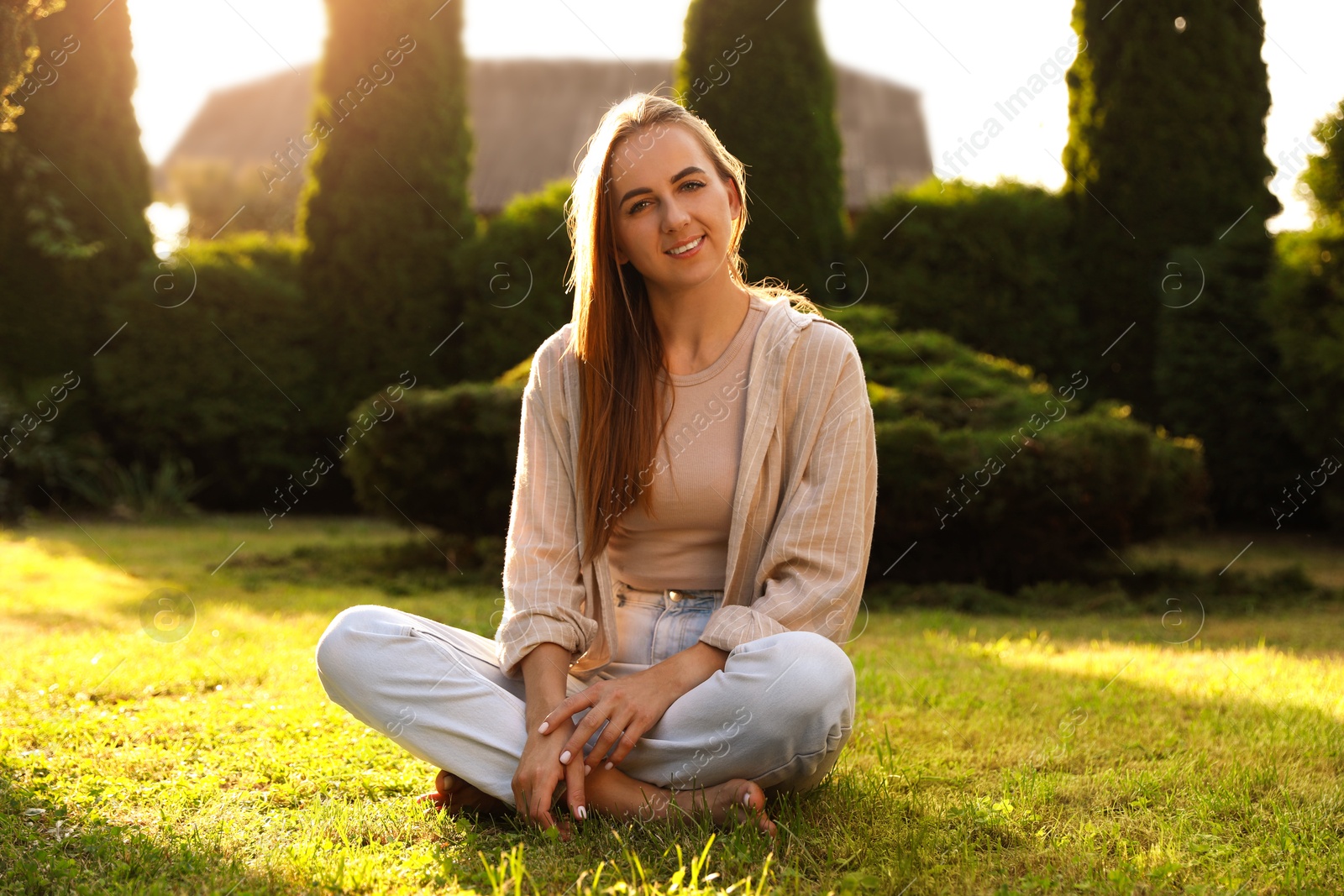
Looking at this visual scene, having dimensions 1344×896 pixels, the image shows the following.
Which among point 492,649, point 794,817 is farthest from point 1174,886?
point 492,649

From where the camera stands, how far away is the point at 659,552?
262 centimetres

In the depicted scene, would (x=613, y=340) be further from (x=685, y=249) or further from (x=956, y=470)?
(x=956, y=470)

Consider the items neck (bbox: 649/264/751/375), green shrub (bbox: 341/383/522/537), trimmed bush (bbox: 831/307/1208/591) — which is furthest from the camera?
green shrub (bbox: 341/383/522/537)

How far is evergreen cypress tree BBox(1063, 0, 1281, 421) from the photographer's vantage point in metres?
8.68

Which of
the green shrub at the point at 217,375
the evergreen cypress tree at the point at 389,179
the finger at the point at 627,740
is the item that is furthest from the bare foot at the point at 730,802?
the green shrub at the point at 217,375

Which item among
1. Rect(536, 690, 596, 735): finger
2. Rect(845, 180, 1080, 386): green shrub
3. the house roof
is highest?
the house roof

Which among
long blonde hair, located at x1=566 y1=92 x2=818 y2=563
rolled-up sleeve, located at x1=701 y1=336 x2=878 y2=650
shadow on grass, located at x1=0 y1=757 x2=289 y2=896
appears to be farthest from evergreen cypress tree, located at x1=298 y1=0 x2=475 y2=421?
rolled-up sleeve, located at x1=701 y1=336 x2=878 y2=650

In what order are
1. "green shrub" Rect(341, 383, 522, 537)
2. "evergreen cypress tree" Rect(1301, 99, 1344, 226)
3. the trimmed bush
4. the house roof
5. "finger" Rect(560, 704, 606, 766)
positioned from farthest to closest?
the house roof
"evergreen cypress tree" Rect(1301, 99, 1344, 226)
"green shrub" Rect(341, 383, 522, 537)
the trimmed bush
"finger" Rect(560, 704, 606, 766)

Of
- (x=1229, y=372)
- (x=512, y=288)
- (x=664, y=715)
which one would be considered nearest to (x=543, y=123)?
(x=512, y=288)

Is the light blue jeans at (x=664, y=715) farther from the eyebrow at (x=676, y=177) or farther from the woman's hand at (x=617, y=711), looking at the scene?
the eyebrow at (x=676, y=177)

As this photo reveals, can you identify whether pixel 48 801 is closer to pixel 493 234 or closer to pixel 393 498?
pixel 393 498

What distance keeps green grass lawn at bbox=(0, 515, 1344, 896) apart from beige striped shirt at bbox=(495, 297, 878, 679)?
0.42 meters

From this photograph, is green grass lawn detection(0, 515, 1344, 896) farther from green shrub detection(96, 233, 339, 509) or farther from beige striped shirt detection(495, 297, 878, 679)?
green shrub detection(96, 233, 339, 509)

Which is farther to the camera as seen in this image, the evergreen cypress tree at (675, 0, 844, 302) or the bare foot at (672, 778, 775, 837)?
the evergreen cypress tree at (675, 0, 844, 302)
